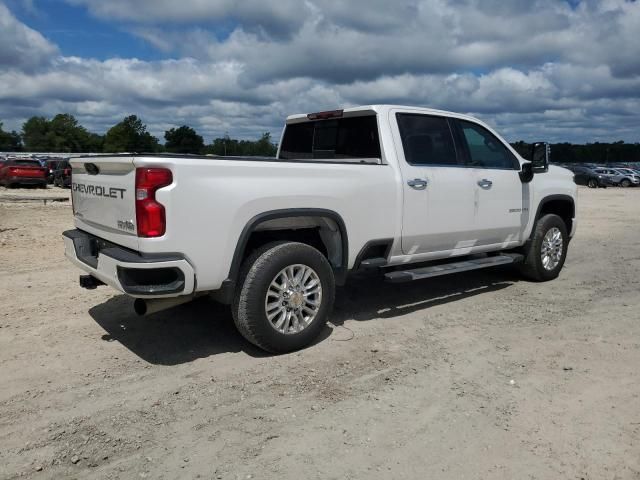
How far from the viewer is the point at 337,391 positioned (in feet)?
12.6

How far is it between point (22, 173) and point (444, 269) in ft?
76.9

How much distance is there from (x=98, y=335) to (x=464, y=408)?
317 centimetres

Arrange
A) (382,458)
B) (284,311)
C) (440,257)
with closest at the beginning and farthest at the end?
(382,458), (284,311), (440,257)

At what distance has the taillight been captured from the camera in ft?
12.2

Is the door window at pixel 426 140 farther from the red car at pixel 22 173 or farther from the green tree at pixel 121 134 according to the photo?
the green tree at pixel 121 134

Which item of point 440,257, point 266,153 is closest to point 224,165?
point 440,257

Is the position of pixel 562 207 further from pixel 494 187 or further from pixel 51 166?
pixel 51 166

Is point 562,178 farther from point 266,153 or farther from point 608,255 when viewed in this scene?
point 266,153

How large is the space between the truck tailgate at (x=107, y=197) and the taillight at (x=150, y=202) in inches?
2.9

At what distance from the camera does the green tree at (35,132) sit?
340 feet

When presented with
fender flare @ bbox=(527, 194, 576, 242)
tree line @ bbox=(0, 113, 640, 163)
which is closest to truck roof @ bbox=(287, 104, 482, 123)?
fender flare @ bbox=(527, 194, 576, 242)

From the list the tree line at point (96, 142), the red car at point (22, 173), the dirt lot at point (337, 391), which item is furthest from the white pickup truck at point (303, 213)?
the tree line at point (96, 142)

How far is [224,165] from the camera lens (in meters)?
3.96

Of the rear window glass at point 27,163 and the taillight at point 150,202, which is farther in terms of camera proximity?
the rear window glass at point 27,163
